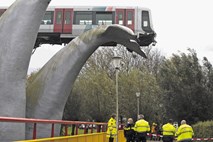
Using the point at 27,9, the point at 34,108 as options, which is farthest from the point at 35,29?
the point at 34,108

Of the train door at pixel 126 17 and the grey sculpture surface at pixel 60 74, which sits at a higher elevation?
the train door at pixel 126 17

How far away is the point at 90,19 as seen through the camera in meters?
33.2

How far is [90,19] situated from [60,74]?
59.5ft

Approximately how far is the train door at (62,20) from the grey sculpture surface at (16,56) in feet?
61.9

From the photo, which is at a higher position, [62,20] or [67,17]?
[67,17]

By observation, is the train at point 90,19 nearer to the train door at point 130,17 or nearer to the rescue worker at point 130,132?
the train door at point 130,17

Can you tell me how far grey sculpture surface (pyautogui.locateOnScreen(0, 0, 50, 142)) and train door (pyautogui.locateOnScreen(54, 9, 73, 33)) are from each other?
1887 centimetres

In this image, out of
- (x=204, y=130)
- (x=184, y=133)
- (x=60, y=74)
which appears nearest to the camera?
(x=184, y=133)

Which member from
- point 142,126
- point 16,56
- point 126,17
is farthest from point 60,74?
point 126,17

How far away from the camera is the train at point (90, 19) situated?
32781mm

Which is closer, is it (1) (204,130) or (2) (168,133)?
(2) (168,133)

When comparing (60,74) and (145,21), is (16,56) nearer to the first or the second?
(60,74)

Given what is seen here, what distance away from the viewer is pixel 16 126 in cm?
1288

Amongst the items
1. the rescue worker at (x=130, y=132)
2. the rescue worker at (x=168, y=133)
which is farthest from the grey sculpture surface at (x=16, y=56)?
the rescue worker at (x=130, y=132)
